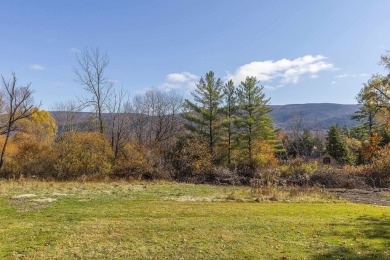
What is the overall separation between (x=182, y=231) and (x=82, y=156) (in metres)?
21.7

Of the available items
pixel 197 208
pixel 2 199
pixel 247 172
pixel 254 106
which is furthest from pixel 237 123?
pixel 2 199

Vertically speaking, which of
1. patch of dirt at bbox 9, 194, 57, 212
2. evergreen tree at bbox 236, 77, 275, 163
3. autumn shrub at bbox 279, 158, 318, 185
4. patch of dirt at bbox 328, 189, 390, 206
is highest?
evergreen tree at bbox 236, 77, 275, 163

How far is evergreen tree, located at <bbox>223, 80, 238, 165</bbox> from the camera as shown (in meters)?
35.4

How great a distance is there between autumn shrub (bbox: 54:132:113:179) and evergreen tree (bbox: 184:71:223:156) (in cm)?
1048

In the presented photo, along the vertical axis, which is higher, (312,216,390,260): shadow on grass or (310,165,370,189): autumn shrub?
(312,216,390,260): shadow on grass

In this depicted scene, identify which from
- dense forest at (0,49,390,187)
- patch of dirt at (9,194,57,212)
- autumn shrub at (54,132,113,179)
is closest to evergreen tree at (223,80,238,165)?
dense forest at (0,49,390,187)

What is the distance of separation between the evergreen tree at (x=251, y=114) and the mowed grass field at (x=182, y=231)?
22.0 metres

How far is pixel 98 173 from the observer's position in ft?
94.1

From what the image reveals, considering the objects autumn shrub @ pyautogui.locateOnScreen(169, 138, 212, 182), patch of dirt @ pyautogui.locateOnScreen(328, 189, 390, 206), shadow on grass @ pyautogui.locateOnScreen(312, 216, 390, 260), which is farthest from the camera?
autumn shrub @ pyautogui.locateOnScreen(169, 138, 212, 182)

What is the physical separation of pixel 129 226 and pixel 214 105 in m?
26.7

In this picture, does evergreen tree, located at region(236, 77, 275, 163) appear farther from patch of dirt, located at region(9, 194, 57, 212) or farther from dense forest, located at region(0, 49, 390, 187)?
patch of dirt, located at region(9, 194, 57, 212)

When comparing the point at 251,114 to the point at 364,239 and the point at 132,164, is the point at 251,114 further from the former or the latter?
the point at 364,239

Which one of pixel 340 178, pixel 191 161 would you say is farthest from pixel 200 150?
pixel 340 178

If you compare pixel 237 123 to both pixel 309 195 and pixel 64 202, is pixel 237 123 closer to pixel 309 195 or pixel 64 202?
pixel 309 195
